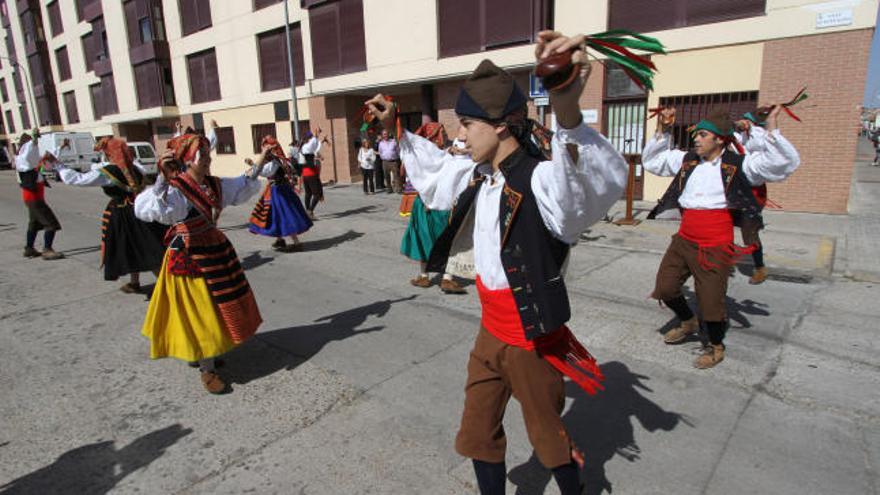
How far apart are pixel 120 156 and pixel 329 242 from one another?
12.8 ft

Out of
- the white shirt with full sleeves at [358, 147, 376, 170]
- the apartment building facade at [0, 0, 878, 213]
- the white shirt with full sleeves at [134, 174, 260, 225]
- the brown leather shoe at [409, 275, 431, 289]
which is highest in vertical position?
the apartment building facade at [0, 0, 878, 213]

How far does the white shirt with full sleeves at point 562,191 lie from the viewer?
165 cm

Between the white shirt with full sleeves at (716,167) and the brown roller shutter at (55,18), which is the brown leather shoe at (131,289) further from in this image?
the brown roller shutter at (55,18)

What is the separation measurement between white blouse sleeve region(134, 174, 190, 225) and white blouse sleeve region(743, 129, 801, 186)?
4.10 m

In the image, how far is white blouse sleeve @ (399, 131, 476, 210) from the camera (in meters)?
2.64

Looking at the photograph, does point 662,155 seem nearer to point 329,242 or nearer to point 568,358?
point 568,358

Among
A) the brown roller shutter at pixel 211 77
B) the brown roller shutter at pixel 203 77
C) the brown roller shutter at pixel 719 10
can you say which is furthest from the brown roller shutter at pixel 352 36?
the brown roller shutter at pixel 719 10

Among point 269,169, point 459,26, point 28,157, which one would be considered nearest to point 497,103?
point 269,169

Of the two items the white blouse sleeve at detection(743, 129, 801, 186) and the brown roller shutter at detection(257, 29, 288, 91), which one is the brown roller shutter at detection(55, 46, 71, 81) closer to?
the brown roller shutter at detection(257, 29, 288, 91)

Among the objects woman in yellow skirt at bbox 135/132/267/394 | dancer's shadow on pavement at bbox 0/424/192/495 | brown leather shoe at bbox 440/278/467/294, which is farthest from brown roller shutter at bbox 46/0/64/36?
dancer's shadow on pavement at bbox 0/424/192/495

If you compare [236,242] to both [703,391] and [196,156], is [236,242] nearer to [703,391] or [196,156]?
[196,156]

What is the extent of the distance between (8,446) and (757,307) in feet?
20.4

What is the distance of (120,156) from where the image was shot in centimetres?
545

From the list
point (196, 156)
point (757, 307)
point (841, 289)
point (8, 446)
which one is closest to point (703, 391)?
point (757, 307)
